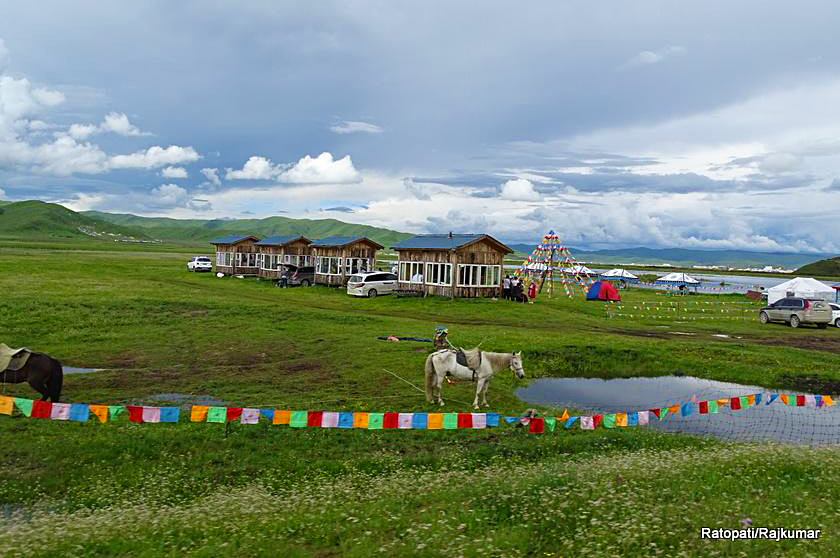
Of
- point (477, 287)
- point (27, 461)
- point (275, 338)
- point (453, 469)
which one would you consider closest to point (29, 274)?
point (275, 338)

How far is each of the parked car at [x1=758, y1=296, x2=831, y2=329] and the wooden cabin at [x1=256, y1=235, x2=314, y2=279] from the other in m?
46.5

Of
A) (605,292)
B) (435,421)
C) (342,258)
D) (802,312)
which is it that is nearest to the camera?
(435,421)

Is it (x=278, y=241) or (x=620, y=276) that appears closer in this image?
(x=278, y=241)

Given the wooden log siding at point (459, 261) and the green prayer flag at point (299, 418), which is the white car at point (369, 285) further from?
the green prayer flag at point (299, 418)

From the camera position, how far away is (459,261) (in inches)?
1976

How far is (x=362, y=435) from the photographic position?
15.4 metres

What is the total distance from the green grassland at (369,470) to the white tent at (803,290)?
116 feet

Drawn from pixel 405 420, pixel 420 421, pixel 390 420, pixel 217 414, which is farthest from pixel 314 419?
pixel 420 421

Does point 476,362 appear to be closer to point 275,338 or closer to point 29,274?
point 275,338

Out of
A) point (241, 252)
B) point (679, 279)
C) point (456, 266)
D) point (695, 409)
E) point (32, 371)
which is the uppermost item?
point (241, 252)

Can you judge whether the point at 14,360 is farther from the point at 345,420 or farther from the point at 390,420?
the point at 390,420

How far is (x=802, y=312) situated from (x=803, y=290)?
66.6ft

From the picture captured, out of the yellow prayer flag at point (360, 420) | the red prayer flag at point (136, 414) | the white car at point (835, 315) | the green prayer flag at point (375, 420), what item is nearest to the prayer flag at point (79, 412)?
the red prayer flag at point (136, 414)

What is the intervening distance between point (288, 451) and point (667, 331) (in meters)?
30.8
